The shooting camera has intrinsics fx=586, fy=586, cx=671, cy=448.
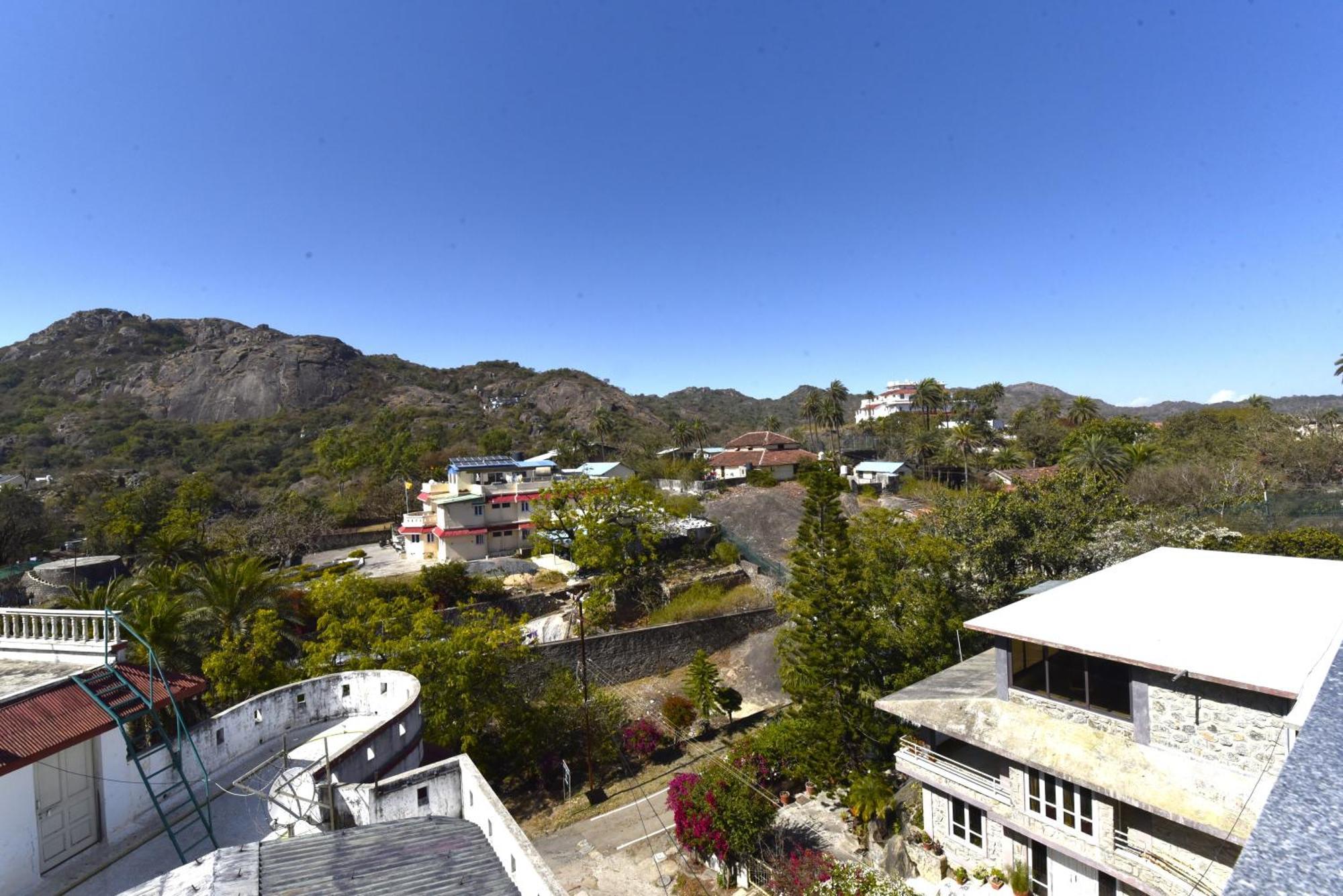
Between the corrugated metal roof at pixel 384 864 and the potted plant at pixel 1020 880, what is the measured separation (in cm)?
903

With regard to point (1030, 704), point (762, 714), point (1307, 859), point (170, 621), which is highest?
point (1307, 859)

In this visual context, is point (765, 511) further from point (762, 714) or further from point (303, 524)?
point (303, 524)

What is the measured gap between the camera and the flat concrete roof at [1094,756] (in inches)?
310

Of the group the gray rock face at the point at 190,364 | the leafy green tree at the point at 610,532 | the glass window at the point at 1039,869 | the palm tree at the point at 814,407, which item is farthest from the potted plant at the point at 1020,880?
the gray rock face at the point at 190,364

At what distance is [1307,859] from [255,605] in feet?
73.8

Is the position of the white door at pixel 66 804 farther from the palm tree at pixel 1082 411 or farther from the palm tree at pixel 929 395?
the palm tree at pixel 1082 411

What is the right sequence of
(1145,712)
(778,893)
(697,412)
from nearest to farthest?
1. (1145,712)
2. (778,893)
3. (697,412)

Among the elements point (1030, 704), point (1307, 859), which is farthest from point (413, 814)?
point (1030, 704)

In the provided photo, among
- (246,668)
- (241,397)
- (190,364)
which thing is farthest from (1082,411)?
(190,364)

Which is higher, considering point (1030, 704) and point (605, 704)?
point (1030, 704)

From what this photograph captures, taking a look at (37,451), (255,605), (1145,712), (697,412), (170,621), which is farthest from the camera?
(697,412)

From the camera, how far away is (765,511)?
36.5 m

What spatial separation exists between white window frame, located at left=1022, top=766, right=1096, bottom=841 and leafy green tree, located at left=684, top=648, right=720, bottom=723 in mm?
Result: 11274

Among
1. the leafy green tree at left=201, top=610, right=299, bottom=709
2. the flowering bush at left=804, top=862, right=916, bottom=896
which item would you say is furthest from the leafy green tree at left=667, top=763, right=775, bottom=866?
the leafy green tree at left=201, top=610, right=299, bottom=709
